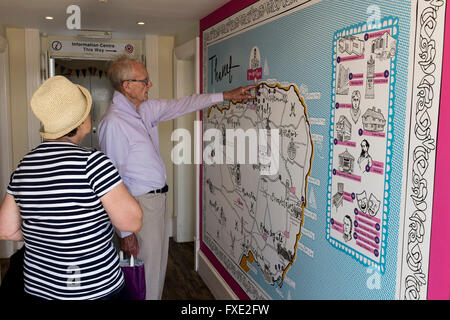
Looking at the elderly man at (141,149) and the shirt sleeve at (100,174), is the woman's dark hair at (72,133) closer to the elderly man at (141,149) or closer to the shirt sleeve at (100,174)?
the shirt sleeve at (100,174)

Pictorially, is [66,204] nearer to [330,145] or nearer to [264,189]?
[330,145]

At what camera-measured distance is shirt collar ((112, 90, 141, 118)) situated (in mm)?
2738

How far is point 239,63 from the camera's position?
309 cm

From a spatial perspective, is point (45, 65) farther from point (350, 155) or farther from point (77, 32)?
point (350, 155)

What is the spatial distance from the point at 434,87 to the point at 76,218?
1.30m

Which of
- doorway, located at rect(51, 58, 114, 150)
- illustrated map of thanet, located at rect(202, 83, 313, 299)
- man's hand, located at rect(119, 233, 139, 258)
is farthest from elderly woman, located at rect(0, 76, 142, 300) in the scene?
doorway, located at rect(51, 58, 114, 150)

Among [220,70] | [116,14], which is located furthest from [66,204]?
[116,14]

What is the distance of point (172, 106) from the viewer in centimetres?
311

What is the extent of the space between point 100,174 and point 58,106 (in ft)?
→ 0.95

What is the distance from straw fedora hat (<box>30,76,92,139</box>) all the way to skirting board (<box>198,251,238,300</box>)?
7.24 ft

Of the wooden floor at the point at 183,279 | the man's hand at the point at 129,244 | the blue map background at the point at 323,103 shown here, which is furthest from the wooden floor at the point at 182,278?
the man's hand at the point at 129,244

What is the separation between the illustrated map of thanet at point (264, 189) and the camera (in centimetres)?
235

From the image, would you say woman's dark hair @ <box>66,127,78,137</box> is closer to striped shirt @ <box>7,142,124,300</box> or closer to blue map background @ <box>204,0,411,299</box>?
striped shirt @ <box>7,142,124,300</box>

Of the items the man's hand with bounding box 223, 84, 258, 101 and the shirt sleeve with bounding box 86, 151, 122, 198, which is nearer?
the shirt sleeve with bounding box 86, 151, 122, 198
